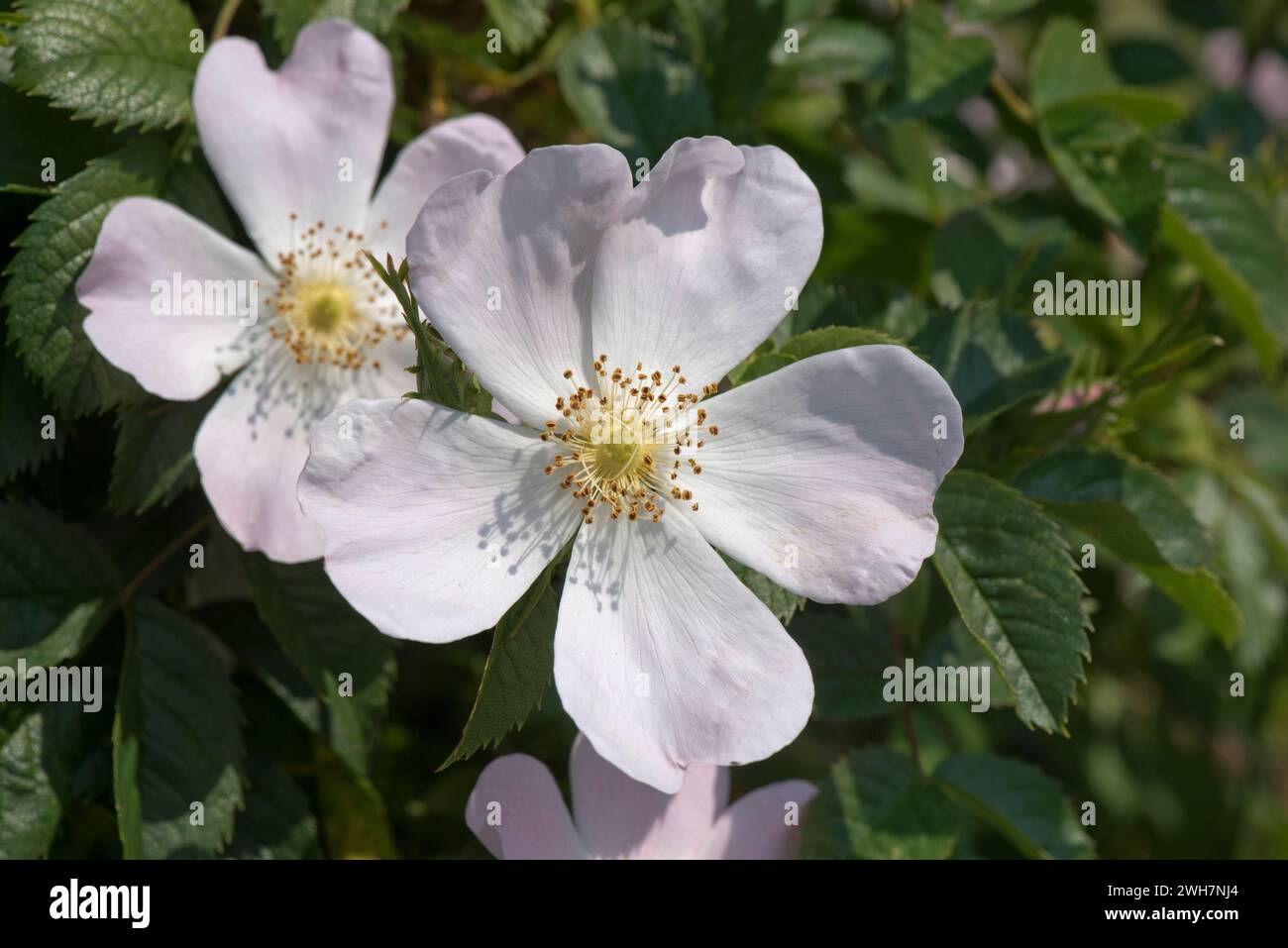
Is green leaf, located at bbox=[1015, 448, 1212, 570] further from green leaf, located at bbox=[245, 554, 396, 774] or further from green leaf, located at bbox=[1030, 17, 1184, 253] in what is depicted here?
green leaf, located at bbox=[245, 554, 396, 774]

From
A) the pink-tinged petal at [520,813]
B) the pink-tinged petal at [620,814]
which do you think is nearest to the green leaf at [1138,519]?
the pink-tinged petal at [620,814]

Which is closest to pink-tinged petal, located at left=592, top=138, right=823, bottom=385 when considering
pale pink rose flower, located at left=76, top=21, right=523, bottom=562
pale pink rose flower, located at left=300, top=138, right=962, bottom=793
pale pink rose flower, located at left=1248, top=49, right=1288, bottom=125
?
pale pink rose flower, located at left=300, top=138, right=962, bottom=793

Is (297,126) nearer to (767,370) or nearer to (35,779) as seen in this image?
(767,370)

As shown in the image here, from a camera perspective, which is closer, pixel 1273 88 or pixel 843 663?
pixel 843 663

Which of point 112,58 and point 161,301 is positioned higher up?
point 112,58

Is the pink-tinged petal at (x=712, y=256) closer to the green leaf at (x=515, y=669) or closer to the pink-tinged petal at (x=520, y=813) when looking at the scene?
the green leaf at (x=515, y=669)

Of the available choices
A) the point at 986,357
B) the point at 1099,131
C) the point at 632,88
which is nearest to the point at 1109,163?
the point at 1099,131

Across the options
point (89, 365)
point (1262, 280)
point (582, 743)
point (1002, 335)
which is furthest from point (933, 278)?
point (89, 365)
